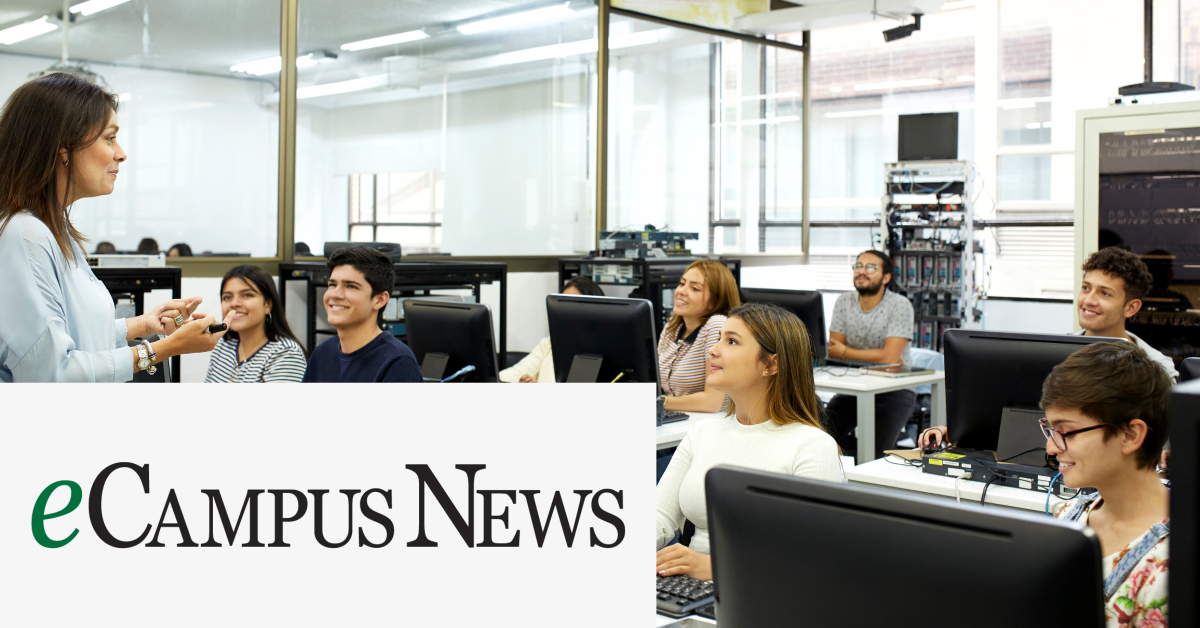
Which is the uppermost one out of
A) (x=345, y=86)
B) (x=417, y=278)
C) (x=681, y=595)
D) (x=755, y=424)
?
(x=345, y=86)

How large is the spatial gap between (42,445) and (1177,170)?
4.81 metres

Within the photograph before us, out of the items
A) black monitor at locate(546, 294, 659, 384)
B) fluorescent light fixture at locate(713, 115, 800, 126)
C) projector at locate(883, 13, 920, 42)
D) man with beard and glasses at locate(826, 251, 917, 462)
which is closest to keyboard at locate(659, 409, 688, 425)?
black monitor at locate(546, 294, 659, 384)

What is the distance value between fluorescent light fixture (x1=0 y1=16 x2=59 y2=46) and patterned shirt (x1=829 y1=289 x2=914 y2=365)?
165 inches

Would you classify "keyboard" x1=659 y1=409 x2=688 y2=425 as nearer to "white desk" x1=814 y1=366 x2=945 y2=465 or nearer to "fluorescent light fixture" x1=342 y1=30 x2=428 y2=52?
"white desk" x1=814 y1=366 x2=945 y2=465

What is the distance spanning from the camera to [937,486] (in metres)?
2.42

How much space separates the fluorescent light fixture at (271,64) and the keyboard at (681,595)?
4362 millimetres

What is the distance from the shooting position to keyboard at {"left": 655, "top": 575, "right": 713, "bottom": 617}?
158cm

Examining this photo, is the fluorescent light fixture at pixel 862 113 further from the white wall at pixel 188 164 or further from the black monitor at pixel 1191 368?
the black monitor at pixel 1191 368

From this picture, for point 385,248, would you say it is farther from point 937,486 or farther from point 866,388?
point 937,486

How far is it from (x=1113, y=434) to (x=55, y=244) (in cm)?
178

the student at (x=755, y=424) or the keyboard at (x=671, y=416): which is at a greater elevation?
the student at (x=755, y=424)

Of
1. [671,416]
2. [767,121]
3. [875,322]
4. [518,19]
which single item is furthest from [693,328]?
[767,121]

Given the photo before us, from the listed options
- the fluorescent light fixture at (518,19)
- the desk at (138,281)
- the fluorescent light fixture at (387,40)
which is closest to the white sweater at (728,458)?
the desk at (138,281)

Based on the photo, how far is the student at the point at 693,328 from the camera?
3598 mm
